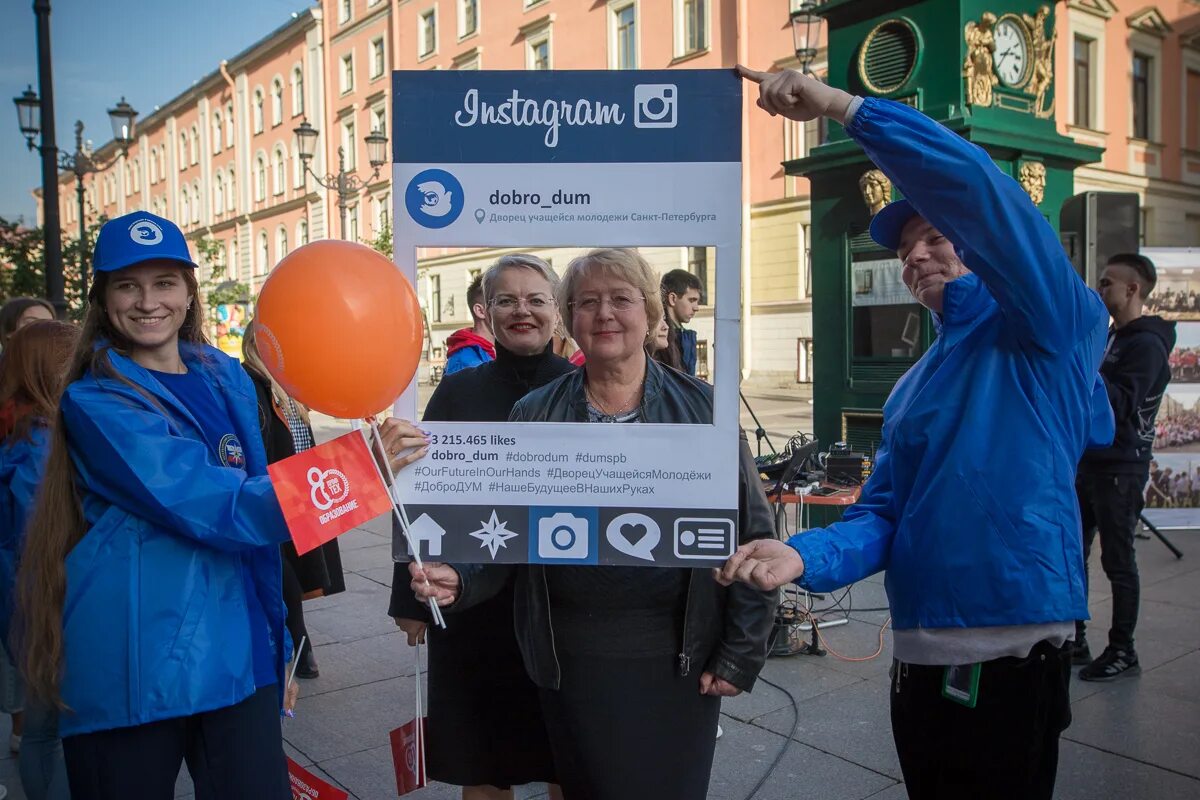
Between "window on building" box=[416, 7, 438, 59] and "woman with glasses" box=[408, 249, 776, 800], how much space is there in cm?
3858

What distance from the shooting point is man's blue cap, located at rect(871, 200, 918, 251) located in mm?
2148

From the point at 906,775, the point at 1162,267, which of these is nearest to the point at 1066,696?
the point at 906,775

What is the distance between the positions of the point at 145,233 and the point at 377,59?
41655 millimetres

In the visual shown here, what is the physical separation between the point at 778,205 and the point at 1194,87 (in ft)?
40.6

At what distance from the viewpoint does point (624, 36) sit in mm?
29828

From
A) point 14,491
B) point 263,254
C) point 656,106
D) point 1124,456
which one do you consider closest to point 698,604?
point 656,106

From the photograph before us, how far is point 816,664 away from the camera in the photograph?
4891 mm

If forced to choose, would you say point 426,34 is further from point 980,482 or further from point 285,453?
point 980,482

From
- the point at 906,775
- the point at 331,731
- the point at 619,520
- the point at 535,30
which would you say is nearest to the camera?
the point at 619,520

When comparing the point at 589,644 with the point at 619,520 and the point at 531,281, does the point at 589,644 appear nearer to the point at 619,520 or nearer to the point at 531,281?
the point at 619,520

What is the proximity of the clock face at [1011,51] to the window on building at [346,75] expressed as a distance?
1533 inches

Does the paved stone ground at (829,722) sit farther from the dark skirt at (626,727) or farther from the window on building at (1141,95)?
the window on building at (1141,95)

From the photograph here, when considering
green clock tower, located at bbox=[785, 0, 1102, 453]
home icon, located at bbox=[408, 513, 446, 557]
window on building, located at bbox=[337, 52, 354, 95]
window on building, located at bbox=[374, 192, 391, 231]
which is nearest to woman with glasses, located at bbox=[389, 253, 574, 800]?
home icon, located at bbox=[408, 513, 446, 557]

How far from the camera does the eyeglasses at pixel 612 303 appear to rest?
6.81 feet
